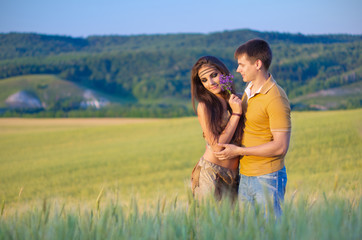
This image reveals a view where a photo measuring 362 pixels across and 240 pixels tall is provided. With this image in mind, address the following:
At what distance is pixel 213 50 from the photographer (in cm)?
14188

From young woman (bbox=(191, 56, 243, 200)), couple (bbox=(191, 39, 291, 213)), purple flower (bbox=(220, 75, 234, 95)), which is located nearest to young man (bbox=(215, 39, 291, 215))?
couple (bbox=(191, 39, 291, 213))

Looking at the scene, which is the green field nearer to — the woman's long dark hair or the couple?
the couple

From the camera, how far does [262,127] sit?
2.52m

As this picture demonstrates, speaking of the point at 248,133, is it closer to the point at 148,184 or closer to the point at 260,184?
the point at 260,184

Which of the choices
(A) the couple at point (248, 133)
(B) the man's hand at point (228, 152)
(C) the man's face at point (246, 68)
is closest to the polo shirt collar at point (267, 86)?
(A) the couple at point (248, 133)

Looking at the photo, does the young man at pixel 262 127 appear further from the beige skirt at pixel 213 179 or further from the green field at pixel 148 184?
the green field at pixel 148 184

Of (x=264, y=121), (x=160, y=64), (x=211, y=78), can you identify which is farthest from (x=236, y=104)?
(x=160, y=64)

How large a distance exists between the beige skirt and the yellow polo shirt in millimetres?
152

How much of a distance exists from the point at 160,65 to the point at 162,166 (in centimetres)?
13739

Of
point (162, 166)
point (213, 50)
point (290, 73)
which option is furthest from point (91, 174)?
point (213, 50)

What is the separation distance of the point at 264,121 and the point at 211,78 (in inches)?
25.5

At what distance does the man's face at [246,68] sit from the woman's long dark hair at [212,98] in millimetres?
362

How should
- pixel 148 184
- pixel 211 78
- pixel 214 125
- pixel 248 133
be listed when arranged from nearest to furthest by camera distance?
pixel 248 133 → pixel 214 125 → pixel 211 78 → pixel 148 184

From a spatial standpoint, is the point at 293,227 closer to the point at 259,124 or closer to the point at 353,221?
the point at 353,221
